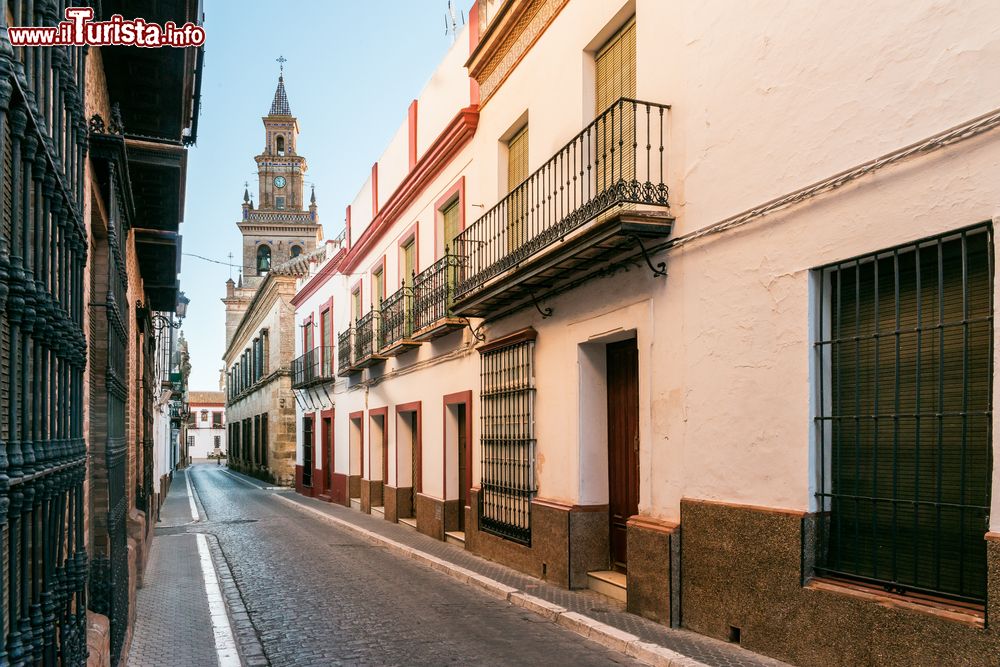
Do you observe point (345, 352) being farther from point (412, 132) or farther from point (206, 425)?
point (206, 425)

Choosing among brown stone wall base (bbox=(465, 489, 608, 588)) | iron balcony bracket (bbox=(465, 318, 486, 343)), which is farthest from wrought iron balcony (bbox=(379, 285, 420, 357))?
brown stone wall base (bbox=(465, 489, 608, 588))

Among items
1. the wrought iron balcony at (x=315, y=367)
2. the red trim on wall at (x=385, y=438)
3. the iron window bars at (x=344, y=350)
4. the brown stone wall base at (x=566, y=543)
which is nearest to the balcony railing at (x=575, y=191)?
the brown stone wall base at (x=566, y=543)

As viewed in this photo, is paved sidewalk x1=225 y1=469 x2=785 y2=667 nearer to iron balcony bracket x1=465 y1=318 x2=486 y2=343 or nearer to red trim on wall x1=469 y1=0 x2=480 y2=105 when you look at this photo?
iron balcony bracket x1=465 y1=318 x2=486 y2=343

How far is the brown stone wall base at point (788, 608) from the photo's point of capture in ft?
15.7

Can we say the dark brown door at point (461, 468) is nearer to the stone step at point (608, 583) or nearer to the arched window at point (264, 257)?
the stone step at point (608, 583)

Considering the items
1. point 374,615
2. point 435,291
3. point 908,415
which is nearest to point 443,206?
point 435,291

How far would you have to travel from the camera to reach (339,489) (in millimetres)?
22375

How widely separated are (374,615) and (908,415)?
5.13m

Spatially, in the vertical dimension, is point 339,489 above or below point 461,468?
below

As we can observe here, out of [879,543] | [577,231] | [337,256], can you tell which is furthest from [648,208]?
[337,256]

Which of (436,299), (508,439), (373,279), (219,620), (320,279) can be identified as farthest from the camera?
(320,279)

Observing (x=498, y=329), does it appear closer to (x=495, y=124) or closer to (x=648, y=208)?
(x=495, y=124)

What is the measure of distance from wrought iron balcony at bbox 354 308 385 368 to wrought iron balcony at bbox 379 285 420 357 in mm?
459

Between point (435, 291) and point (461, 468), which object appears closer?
point (435, 291)
